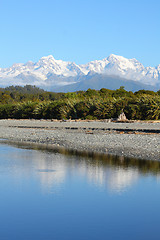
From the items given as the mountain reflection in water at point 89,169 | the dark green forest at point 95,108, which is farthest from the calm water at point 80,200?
the dark green forest at point 95,108

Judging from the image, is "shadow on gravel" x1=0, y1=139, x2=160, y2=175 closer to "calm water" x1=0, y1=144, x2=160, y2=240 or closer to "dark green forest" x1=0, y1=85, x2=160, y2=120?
"calm water" x1=0, y1=144, x2=160, y2=240

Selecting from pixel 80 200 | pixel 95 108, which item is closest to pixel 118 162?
pixel 80 200

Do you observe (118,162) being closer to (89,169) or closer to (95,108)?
(89,169)

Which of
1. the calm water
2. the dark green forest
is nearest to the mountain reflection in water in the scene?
the calm water

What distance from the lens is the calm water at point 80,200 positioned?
639 cm

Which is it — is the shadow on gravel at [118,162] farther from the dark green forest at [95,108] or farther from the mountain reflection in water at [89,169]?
the dark green forest at [95,108]

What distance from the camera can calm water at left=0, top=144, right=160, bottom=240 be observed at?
6387 mm

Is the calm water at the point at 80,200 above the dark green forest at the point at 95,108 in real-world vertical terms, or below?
below

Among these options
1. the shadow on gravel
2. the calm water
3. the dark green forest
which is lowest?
the calm water

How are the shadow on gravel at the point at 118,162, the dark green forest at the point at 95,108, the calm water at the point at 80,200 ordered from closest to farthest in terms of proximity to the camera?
the calm water at the point at 80,200 < the shadow on gravel at the point at 118,162 < the dark green forest at the point at 95,108

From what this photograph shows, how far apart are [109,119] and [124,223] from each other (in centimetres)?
2936

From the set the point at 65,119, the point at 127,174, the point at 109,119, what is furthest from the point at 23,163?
the point at 65,119

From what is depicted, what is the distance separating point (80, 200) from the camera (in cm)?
822

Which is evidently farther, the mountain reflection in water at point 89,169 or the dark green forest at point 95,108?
the dark green forest at point 95,108
